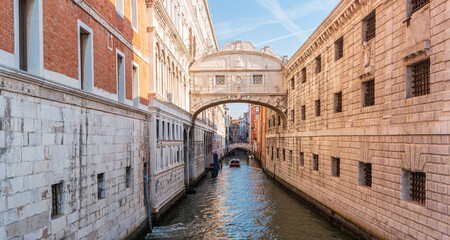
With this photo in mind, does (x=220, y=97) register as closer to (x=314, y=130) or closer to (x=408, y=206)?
A: (x=314, y=130)

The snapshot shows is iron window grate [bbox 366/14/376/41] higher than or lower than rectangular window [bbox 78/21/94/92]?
higher

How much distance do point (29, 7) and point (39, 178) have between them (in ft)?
9.53

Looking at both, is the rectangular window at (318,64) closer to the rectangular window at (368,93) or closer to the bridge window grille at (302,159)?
the bridge window grille at (302,159)

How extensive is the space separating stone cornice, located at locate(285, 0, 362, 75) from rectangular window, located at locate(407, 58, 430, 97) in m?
3.67

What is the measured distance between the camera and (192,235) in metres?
12.1

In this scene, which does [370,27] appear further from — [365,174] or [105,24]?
[105,24]

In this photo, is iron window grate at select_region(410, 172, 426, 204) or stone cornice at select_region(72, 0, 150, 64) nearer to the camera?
stone cornice at select_region(72, 0, 150, 64)

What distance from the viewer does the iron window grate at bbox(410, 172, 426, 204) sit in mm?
8023

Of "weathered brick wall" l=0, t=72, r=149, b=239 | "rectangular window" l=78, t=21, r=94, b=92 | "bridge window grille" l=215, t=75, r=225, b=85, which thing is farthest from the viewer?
"bridge window grille" l=215, t=75, r=225, b=85

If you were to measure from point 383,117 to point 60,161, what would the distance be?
327 inches

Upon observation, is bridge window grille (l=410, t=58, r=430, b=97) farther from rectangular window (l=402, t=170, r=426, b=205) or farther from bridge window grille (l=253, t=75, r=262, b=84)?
bridge window grille (l=253, t=75, r=262, b=84)

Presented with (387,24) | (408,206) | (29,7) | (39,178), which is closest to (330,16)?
(387,24)

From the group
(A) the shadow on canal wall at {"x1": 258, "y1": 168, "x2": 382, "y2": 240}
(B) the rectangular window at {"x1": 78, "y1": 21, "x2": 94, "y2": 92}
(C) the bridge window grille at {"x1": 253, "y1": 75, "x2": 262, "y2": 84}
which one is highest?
(C) the bridge window grille at {"x1": 253, "y1": 75, "x2": 262, "y2": 84}

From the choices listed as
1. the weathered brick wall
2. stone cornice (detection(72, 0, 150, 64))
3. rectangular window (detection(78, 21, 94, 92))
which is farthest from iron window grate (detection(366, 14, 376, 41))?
rectangular window (detection(78, 21, 94, 92))
